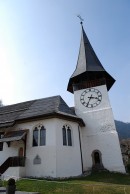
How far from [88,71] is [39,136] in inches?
417

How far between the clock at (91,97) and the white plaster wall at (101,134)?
357mm

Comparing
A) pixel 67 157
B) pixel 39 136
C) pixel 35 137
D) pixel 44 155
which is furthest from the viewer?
pixel 35 137

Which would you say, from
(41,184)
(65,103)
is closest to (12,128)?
(65,103)

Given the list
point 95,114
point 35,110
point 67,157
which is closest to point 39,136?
point 67,157

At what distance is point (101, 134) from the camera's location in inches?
850

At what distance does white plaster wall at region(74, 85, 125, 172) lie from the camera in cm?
2014

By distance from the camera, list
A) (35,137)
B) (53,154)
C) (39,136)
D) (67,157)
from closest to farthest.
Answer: (53,154) → (67,157) → (39,136) → (35,137)

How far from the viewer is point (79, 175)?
1814 centimetres

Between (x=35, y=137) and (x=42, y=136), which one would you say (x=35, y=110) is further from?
(x=42, y=136)

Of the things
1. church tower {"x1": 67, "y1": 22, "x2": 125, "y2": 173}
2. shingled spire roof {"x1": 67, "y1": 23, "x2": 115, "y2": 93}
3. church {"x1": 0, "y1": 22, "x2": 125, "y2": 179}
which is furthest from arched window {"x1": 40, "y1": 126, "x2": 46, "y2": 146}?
shingled spire roof {"x1": 67, "y1": 23, "x2": 115, "y2": 93}

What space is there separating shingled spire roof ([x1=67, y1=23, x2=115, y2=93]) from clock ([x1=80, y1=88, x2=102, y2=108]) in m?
1.67

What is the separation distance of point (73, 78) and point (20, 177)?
13.9 metres

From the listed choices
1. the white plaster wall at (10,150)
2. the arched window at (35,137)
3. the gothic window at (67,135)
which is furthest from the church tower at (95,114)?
the white plaster wall at (10,150)

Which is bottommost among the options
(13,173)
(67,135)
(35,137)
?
(13,173)
